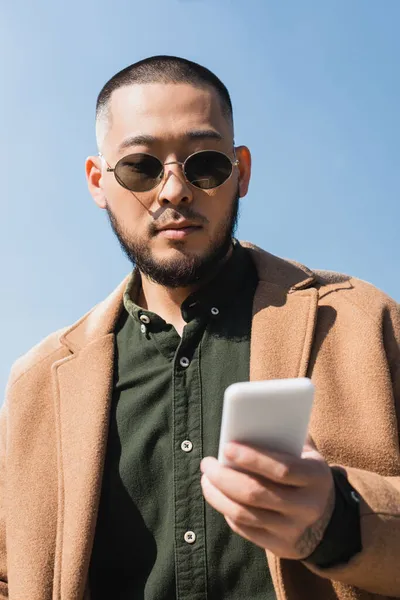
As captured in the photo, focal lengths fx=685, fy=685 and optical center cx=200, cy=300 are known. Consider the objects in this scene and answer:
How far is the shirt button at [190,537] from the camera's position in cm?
341

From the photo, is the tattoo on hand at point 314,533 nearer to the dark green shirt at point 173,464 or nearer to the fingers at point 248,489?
the fingers at point 248,489

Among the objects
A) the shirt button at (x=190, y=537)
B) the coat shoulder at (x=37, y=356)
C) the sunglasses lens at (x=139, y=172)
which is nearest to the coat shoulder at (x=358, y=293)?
the sunglasses lens at (x=139, y=172)

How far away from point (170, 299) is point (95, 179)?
111 cm

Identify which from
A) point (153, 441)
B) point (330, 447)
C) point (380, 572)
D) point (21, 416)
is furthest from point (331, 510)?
point (21, 416)

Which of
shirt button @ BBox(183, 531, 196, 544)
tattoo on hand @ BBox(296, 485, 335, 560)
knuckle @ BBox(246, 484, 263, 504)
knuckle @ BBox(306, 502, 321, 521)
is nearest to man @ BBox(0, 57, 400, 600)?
shirt button @ BBox(183, 531, 196, 544)

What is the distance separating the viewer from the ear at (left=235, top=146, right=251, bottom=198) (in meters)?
4.62

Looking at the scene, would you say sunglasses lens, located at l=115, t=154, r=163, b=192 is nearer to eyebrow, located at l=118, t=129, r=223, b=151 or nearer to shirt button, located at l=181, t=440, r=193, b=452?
eyebrow, located at l=118, t=129, r=223, b=151

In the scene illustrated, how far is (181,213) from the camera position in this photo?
4.02 metres

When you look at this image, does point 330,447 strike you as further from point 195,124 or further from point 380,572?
point 195,124

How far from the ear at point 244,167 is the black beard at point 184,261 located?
272mm

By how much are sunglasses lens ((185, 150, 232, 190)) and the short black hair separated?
1.41ft

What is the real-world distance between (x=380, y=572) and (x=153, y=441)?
1444 mm

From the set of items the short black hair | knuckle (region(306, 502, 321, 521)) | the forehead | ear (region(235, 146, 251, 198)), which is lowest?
knuckle (region(306, 502, 321, 521))

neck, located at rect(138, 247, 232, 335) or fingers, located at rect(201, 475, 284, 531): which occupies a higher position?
neck, located at rect(138, 247, 232, 335)
